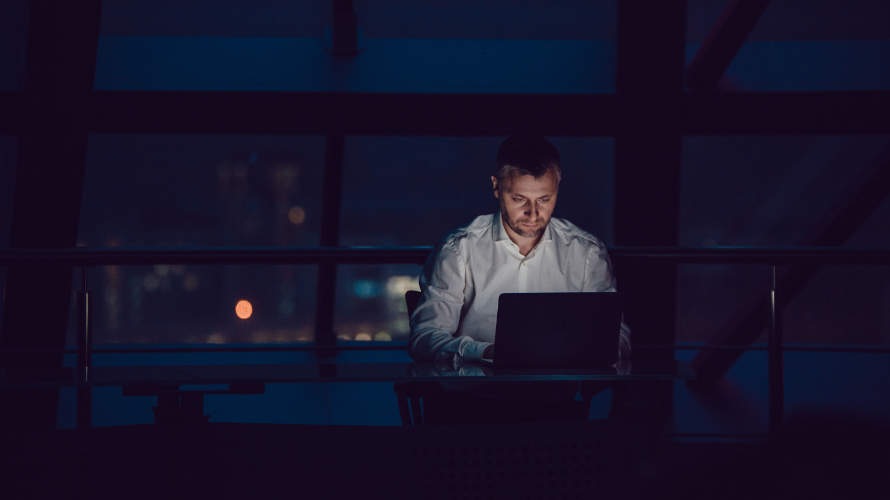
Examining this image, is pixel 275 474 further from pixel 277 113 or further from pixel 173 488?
pixel 277 113

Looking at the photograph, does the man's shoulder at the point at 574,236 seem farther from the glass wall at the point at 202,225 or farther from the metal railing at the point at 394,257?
the glass wall at the point at 202,225

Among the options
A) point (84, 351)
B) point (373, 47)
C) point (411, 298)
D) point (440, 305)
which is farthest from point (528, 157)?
point (373, 47)

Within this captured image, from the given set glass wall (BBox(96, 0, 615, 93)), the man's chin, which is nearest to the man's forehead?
the man's chin

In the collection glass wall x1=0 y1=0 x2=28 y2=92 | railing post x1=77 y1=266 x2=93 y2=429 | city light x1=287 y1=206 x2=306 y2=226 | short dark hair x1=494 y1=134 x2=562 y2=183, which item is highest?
glass wall x1=0 y1=0 x2=28 y2=92

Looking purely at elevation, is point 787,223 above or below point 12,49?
below

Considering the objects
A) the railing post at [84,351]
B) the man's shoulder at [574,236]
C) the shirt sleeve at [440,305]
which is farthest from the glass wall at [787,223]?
the railing post at [84,351]

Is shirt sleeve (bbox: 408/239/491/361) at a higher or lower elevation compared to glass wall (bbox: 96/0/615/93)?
lower

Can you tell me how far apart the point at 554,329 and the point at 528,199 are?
2.01 feet

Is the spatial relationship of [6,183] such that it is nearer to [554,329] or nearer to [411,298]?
[411,298]

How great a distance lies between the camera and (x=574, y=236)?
91.1 inches

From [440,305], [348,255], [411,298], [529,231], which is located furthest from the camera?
[348,255]

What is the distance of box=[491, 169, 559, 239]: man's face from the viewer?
7.09 feet

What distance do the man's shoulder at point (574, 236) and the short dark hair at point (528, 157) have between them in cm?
19

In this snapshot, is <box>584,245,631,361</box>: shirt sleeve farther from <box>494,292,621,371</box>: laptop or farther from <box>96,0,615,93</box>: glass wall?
<box>96,0,615,93</box>: glass wall
